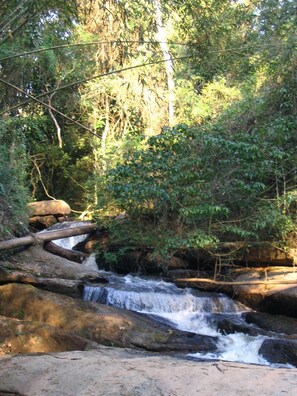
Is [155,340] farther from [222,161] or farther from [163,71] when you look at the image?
[163,71]

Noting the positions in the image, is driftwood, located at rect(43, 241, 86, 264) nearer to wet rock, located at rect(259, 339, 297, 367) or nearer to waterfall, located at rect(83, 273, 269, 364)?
waterfall, located at rect(83, 273, 269, 364)

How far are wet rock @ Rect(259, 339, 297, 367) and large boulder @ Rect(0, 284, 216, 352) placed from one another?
2.50ft

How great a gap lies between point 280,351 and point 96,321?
2.71 meters

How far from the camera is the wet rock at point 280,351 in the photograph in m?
6.01

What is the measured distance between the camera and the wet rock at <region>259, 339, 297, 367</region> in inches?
237

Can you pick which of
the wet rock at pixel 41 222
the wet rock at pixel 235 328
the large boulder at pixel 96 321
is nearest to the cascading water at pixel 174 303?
the wet rock at pixel 235 328

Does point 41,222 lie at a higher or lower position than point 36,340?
higher

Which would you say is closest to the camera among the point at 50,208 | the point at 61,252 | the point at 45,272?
the point at 45,272

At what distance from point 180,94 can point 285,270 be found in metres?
9.11

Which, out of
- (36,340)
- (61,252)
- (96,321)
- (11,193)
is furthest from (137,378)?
(61,252)

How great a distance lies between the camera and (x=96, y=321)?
6445mm

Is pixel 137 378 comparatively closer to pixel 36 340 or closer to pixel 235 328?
pixel 36 340

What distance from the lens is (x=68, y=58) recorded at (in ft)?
49.3

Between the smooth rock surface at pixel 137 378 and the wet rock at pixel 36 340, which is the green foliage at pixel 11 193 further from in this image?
the smooth rock surface at pixel 137 378
